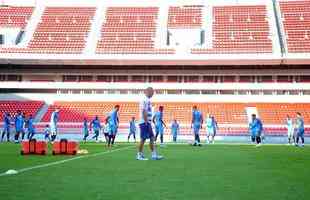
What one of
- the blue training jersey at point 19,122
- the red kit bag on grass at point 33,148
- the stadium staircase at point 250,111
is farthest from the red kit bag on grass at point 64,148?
the stadium staircase at point 250,111

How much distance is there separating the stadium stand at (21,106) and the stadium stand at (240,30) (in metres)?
14.1

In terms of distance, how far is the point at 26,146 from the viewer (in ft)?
57.6

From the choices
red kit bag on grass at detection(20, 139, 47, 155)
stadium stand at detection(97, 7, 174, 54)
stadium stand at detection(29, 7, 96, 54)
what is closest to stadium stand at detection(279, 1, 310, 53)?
stadium stand at detection(97, 7, 174, 54)

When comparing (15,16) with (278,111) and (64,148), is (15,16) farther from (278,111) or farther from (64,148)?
(64,148)

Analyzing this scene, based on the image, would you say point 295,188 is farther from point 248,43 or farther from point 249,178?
point 248,43

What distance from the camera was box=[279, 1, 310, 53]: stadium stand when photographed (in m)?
50.2

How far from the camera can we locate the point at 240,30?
175ft

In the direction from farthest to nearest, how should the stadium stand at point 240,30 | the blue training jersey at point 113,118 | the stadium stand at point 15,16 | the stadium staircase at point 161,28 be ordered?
the stadium stand at point 15,16 → the stadium staircase at point 161,28 → the stadium stand at point 240,30 → the blue training jersey at point 113,118

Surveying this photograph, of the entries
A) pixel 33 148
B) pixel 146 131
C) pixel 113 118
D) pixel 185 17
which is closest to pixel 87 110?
pixel 185 17

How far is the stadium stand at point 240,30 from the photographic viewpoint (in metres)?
50.7

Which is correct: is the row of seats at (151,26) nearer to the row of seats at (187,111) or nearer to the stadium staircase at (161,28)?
the stadium staircase at (161,28)

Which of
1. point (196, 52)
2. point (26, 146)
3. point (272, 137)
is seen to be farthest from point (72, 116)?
point (26, 146)

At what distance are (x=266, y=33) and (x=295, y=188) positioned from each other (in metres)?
45.3

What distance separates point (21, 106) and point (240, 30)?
20.4m
